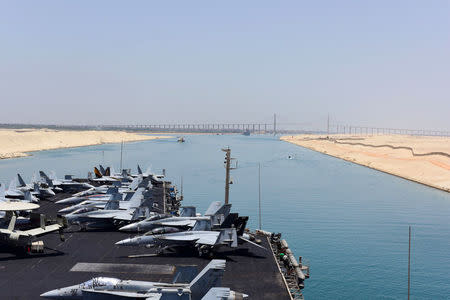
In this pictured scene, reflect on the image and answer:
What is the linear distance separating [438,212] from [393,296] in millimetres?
49758

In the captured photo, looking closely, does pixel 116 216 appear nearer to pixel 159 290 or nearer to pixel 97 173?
pixel 159 290

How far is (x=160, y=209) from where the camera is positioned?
6738cm

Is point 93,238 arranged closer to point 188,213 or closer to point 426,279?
point 188,213

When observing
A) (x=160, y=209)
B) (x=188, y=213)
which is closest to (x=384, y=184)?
(x=160, y=209)

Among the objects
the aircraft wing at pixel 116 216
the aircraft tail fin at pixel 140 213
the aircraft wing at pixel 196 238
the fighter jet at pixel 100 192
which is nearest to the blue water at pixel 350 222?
the aircraft wing at pixel 196 238

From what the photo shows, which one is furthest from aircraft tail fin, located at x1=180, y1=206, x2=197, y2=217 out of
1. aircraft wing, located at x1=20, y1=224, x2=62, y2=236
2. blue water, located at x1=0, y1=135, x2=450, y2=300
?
blue water, located at x1=0, y1=135, x2=450, y2=300

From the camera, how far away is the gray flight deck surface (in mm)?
32188

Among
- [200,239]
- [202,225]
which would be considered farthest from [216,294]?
[202,225]

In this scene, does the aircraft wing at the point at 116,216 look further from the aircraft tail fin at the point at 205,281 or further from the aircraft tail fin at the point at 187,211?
the aircraft tail fin at the point at 205,281

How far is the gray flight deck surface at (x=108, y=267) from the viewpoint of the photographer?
1267 inches

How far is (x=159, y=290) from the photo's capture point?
2584 centimetres

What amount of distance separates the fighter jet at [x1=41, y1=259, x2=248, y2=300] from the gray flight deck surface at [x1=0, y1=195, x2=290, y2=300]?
476 centimetres

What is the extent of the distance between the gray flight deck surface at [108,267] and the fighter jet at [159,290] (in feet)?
15.6

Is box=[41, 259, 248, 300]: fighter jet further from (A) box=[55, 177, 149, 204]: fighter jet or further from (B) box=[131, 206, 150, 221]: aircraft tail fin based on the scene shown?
(A) box=[55, 177, 149, 204]: fighter jet
